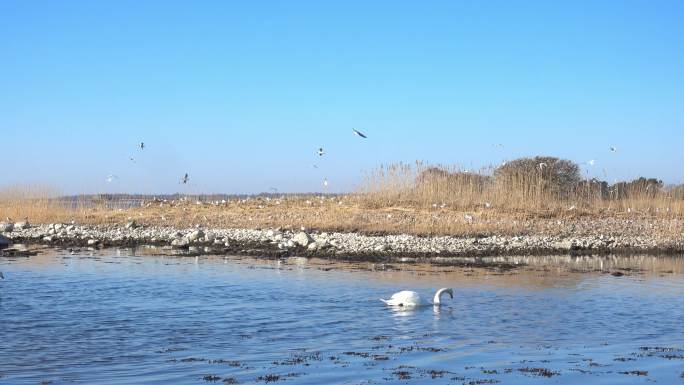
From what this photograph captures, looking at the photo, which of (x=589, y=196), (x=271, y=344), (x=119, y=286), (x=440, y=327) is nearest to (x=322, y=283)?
(x=119, y=286)

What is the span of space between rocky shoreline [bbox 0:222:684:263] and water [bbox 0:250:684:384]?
3329 mm

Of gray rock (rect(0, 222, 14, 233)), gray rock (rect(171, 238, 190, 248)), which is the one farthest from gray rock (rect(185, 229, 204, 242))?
gray rock (rect(0, 222, 14, 233))

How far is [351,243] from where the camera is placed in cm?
2533

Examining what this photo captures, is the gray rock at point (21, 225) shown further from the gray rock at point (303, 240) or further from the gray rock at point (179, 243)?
the gray rock at point (303, 240)

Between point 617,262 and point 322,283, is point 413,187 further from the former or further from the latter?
point 322,283

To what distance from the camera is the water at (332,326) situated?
29.8 feet

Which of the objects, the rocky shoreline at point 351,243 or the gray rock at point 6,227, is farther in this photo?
the gray rock at point 6,227

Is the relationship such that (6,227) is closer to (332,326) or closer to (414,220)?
(414,220)

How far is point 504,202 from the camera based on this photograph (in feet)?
110

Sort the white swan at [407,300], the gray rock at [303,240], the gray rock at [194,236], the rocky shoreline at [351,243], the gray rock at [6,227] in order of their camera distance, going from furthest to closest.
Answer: the gray rock at [6,227]
the gray rock at [194,236]
the gray rock at [303,240]
the rocky shoreline at [351,243]
the white swan at [407,300]

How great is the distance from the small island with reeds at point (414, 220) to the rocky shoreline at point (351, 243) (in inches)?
1.5

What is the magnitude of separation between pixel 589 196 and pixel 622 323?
83.5 feet

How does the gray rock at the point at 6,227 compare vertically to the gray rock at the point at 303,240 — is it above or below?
above

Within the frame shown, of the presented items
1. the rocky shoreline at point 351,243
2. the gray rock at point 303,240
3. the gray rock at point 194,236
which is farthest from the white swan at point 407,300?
the gray rock at point 194,236
